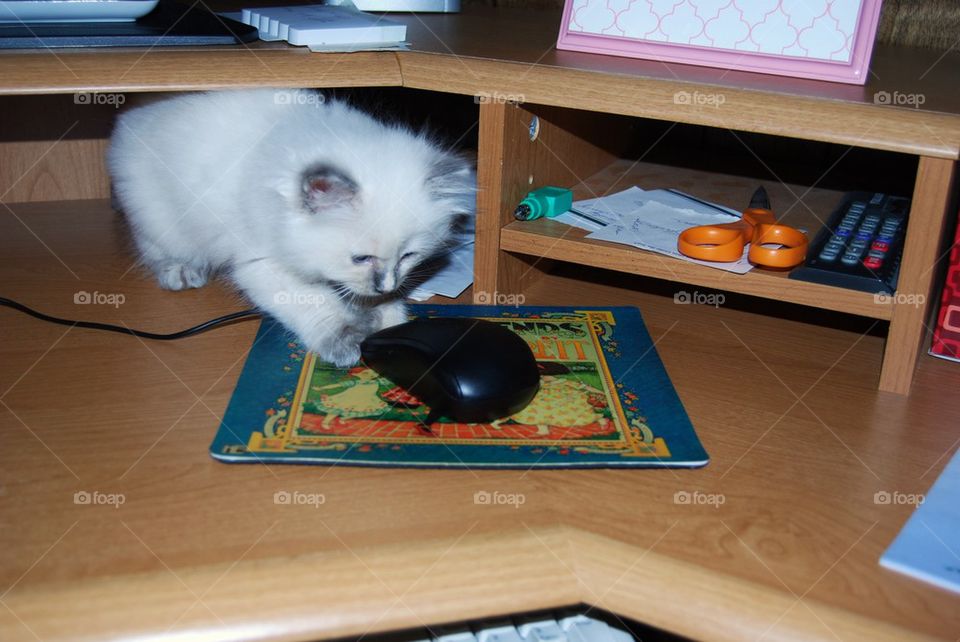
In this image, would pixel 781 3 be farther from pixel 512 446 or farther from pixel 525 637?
pixel 525 637

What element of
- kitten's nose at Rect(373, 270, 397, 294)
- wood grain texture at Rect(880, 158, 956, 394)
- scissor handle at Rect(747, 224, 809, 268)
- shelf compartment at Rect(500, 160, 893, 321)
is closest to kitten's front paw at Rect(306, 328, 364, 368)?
kitten's nose at Rect(373, 270, 397, 294)

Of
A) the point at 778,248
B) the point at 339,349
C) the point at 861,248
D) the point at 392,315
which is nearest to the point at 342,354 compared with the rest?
the point at 339,349

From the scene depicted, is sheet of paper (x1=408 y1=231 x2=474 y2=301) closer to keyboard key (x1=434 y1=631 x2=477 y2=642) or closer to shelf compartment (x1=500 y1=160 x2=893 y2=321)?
shelf compartment (x1=500 y1=160 x2=893 y2=321)

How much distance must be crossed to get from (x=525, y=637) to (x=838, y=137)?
1.80 feet

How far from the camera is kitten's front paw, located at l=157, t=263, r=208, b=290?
106cm

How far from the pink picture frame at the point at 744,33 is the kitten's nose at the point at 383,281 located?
0.37 m

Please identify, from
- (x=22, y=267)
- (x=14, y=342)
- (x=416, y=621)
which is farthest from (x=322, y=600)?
(x=22, y=267)

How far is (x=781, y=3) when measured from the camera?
0.91m

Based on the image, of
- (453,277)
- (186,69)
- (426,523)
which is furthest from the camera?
(453,277)

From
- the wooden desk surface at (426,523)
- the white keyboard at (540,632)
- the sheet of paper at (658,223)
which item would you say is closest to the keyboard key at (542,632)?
the white keyboard at (540,632)

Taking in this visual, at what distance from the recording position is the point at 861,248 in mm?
945

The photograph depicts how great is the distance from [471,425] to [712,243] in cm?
35

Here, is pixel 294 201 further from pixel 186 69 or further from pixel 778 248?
pixel 778 248

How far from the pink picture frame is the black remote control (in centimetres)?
18
